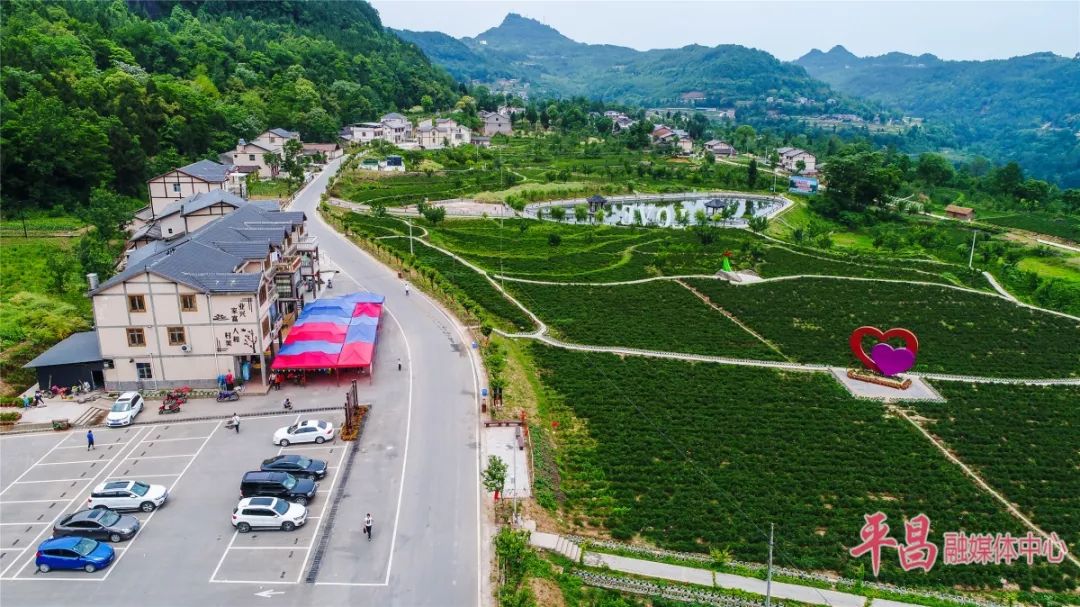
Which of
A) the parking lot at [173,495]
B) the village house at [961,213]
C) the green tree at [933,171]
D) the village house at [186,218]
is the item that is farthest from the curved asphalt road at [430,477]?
the green tree at [933,171]

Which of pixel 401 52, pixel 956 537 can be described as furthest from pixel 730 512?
pixel 401 52

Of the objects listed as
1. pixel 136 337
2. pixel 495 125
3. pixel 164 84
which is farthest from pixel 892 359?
pixel 495 125

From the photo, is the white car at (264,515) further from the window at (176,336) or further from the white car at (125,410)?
the window at (176,336)

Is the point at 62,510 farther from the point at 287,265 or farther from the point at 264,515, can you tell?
the point at 287,265

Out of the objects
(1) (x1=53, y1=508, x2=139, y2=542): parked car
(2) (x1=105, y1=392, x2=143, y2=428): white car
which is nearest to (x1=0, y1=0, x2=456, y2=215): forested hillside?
(2) (x1=105, y1=392, x2=143, y2=428): white car

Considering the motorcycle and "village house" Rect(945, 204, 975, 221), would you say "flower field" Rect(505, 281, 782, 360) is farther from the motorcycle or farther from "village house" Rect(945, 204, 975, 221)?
"village house" Rect(945, 204, 975, 221)
